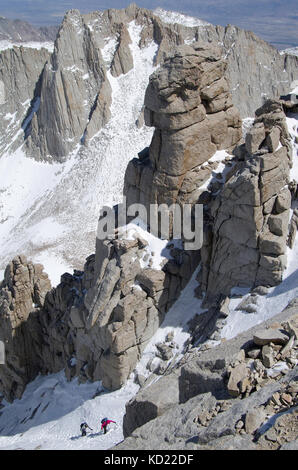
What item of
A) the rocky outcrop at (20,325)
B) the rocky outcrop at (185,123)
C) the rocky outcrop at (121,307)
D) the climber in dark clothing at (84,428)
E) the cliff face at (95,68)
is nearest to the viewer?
the climber in dark clothing at (84,428)

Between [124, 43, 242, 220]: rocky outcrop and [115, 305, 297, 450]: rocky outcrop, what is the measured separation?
1200 cm

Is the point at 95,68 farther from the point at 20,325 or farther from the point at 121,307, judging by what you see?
the point at 121,307

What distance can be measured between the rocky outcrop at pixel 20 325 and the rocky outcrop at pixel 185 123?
12589 millimetres

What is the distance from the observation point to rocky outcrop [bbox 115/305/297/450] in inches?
321

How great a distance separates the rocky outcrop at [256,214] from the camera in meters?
19.3

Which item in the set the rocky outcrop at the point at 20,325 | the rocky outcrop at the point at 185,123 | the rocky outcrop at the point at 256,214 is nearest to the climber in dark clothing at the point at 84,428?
the rocky outcrop at the point at 256,214

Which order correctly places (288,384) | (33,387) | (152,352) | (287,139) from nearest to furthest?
(288,384) < (287,139) < (152,352) < (33,387)

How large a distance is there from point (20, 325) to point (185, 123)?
19.3m

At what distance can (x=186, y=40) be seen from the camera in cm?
7131

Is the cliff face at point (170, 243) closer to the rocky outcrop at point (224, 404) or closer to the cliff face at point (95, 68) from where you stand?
the rocky outcrop at point (224, 404)

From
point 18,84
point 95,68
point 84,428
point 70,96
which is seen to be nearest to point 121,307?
point 84,428

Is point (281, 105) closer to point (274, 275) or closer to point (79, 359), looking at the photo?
point (274, 275)

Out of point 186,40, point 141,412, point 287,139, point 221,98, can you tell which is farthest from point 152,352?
point 186,40
